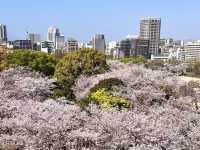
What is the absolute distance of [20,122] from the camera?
1261cm

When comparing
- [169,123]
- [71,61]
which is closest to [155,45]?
[71,61]

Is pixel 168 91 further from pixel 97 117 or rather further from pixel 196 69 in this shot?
pixel 196 69

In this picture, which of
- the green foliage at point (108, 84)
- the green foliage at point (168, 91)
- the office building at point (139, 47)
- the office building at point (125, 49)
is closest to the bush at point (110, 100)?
the green foliage at point (108, 84)

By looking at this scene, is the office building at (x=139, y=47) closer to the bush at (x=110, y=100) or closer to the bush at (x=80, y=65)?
the bush at (x=80, y=65)

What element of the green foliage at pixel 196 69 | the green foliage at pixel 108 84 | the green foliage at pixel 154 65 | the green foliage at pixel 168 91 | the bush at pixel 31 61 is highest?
the bush at pixel 31 61

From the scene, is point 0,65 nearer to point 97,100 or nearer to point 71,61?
point 71,61

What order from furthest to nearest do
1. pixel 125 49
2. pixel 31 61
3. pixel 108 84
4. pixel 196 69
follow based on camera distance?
1. pixel 125 49
2. pixel 196 69
3. pixel 31 61
4. pixel 108 84

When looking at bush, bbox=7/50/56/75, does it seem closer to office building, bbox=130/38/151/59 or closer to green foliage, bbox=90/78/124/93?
green foliage, bbox=90/78/124/93

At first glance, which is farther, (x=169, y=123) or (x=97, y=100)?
(x=97, y=100)

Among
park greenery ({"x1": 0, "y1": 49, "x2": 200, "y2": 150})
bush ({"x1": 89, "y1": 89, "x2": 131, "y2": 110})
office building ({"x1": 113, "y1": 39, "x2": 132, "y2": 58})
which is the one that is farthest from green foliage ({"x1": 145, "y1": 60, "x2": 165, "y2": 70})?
office building ({"x1": 113, "y1": 39, "x2": 132, "y2": 58})

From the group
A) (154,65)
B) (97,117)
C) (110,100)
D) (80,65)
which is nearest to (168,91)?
(110,100)

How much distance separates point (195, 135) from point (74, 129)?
4.41m

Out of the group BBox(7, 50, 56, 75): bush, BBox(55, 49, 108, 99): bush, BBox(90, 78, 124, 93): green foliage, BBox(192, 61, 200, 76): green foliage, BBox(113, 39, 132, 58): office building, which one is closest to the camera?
BBox(90, 78, 124, 93): green foliage

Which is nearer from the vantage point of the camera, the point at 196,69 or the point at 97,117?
the point at 97,117
